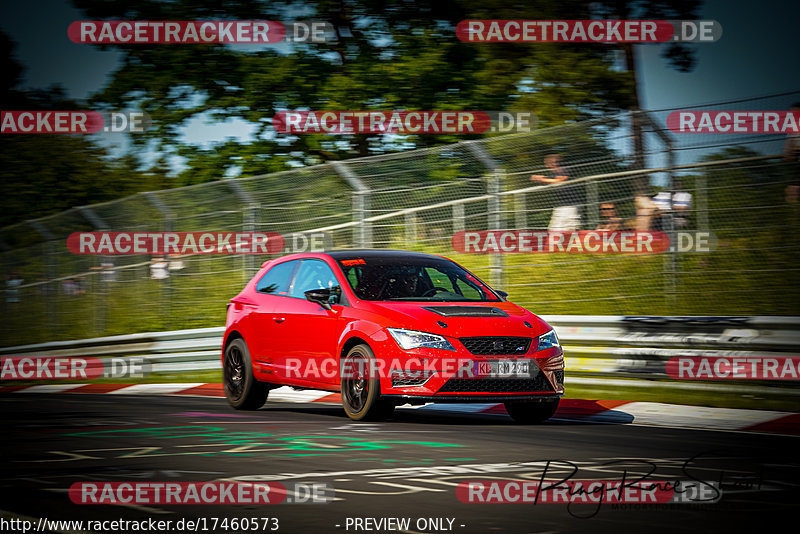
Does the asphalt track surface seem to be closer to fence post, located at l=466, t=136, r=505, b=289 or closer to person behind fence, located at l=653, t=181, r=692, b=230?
fence post, located at l=466, t=136, r=505, b=289

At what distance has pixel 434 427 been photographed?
10.8m

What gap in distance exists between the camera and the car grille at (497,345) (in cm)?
1056

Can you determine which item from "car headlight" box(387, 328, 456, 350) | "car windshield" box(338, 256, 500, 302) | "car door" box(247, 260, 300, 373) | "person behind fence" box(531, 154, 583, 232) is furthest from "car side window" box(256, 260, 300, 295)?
"person behind fence" box(531, 154, 583, 232)

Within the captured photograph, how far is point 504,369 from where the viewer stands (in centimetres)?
1061

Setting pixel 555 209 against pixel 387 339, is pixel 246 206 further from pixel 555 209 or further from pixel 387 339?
pixel 387 339

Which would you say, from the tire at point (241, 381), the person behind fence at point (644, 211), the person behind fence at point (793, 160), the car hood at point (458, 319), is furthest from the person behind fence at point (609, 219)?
the tire at point (241, 381)

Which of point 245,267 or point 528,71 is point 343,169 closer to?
point 245,267

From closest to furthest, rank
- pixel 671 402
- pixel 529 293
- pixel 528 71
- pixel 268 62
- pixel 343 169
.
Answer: pixel 671 402 → pixel 529 293 → pixel 343 169 → pixel 528 71 → pixel 268 62

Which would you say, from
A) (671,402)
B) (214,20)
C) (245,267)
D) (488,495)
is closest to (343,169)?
(245,267)

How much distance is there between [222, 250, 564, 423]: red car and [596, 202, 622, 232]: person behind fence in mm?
2612

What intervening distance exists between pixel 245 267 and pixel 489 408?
7449mm

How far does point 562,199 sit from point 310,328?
14.1 ft

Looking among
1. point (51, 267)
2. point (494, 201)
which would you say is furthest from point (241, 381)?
point (51, 267)

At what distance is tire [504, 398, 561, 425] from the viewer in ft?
36.9
